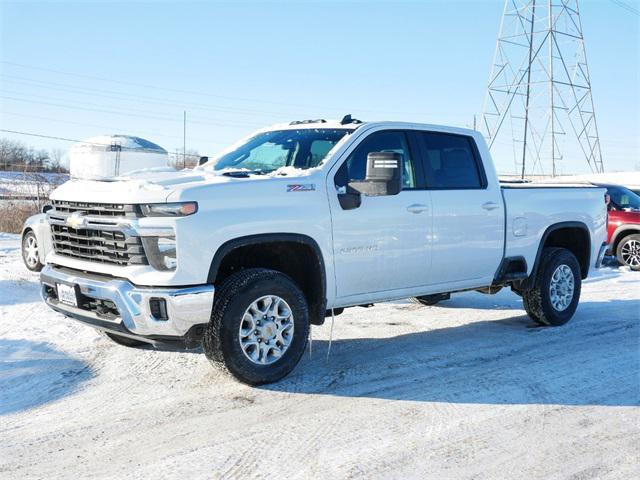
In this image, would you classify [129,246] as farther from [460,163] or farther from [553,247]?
[553,247]

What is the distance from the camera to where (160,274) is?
15.8 ft

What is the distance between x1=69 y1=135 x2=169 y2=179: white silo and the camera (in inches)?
909

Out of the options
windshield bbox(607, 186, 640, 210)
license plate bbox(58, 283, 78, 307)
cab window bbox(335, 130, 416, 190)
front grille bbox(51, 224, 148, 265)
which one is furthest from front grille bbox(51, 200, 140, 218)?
windshield bbox(607, 186, 640, 210)

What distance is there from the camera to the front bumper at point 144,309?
4.78m

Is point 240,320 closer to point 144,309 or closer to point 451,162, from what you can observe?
point 144,309

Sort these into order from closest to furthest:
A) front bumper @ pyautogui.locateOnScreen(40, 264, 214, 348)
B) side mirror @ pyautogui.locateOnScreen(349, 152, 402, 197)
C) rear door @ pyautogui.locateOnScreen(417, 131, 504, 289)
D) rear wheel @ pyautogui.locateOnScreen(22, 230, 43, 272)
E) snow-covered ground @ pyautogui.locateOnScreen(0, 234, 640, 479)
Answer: snow-covered ground @ pyautogui.locateOnScreen(0, 234, 640, 479)
front bumper @ pyautogui.locateOnScreen(40, 264, 214, 348)
side mirror @ pyautogui.locateOnScreen(349, 152, 402, 197)
rear door @ pyautogui.locateOnScreen(417, 131, 504, 289)
rear wheel @ pyautogui.locateOnScreen(22, 230, 43, 272)

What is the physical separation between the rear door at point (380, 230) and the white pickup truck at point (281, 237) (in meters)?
0.01

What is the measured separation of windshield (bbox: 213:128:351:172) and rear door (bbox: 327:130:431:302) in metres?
0.33

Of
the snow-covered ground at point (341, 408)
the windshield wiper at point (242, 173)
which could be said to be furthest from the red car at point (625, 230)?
the windshield wiper at point (242, 173)

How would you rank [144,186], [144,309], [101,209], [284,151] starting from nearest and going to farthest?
[144,309] → [144,186] → [101,209] → [284,151]

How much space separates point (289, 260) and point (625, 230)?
10149 mm

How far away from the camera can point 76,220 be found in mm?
5320

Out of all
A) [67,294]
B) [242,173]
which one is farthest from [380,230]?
[67,294]

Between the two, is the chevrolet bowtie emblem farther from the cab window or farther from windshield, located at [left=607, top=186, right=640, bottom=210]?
windshield, located at [left=607, top=186, right=640, bottom=210]
